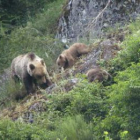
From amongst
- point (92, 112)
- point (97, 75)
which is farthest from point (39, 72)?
point (92, 112)

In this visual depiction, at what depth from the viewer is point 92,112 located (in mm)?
12984

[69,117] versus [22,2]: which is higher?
[22,2]

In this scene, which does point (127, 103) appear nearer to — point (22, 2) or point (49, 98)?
point (49, 98)

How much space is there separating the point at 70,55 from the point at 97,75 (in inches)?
162

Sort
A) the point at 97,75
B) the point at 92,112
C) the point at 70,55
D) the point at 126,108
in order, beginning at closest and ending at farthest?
1. the point at 126,108
2. the point at 92,112
3. the point at 97,75
4. the point at 70,55

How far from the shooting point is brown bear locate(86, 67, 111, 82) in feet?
47.0

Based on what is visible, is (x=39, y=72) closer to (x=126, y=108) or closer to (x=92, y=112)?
(x=92, y=112)

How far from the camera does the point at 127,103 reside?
1129 centimetres

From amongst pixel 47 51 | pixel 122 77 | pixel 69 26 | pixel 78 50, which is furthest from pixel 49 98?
pixel 69 26

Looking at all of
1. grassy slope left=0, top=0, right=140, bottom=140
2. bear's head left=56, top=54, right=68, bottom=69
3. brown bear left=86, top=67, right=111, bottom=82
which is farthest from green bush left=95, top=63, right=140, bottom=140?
bear's head left=56, top=54, right=68, bottom=69

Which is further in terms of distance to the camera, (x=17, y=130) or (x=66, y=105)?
(x=66, y=105)

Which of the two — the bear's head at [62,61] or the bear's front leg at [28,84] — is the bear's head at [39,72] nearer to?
the bear's front leg at [28,84]

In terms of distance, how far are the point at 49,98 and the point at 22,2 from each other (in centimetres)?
1364

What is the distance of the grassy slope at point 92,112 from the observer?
36.9ft
